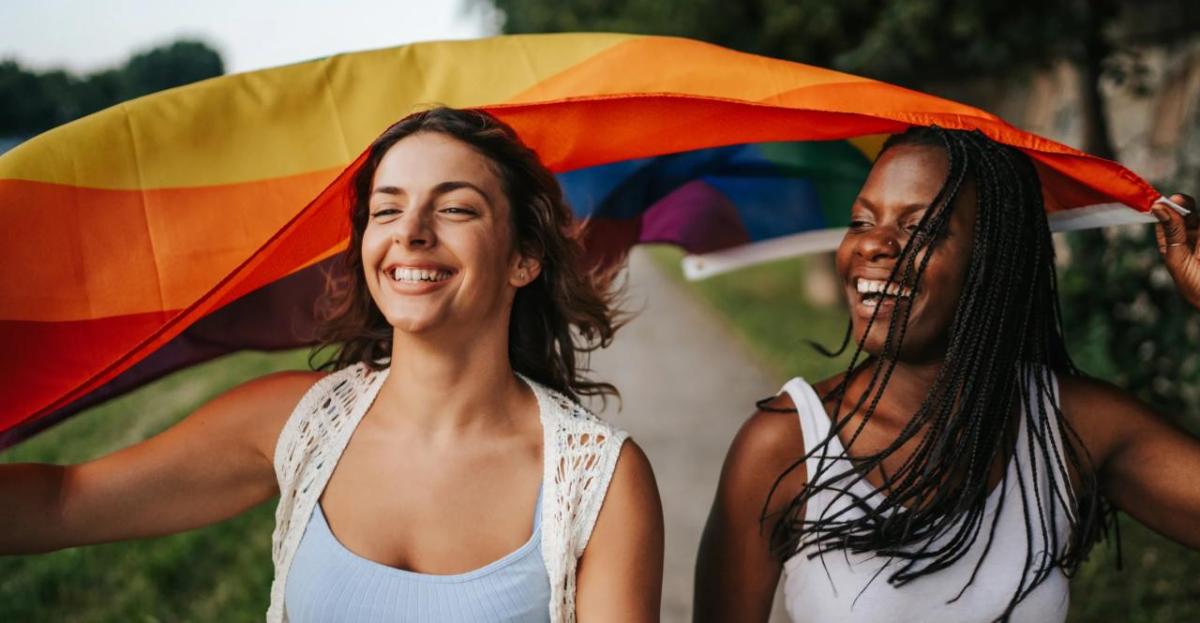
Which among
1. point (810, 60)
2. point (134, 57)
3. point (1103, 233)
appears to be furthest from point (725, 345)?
point (134, 57)

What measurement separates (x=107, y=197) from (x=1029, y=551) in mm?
2200

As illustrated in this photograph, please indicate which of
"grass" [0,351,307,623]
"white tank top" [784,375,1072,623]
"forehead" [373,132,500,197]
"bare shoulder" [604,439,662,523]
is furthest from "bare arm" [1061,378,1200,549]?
"grass" [0,351,307,623]

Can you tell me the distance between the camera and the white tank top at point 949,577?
241cm

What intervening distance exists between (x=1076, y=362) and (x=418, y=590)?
4.39 metres

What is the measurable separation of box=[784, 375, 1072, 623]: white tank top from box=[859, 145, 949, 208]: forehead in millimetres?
550

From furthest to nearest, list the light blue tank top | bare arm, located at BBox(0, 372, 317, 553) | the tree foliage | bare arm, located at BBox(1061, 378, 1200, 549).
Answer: the tree foliage → bare arm, located at BBox(1061, 378, 1200, 549) → bare arm, located at BBox(0, 372, 317, 553) → the light blue tank top

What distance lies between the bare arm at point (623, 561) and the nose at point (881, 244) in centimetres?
72

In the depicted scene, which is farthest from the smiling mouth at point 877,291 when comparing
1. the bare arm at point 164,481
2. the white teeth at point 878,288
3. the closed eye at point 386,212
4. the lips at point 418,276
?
the bare arm at point 164,481

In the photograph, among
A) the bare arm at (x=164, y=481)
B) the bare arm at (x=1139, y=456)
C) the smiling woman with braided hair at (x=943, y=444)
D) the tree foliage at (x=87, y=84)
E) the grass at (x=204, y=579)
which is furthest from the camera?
the grass at (x=204, y=579)

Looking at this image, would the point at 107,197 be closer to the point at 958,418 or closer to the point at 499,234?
the point at 499,234

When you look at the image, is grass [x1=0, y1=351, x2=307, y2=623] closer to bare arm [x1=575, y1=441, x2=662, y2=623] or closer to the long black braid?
bare arm [x1=575, y1=441, x2=662, y2=623]

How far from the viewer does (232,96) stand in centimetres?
261

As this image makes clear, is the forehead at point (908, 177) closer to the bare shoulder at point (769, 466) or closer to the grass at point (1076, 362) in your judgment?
the bare shoulder at point (769, 466)

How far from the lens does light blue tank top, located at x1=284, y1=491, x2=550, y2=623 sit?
221 cm
